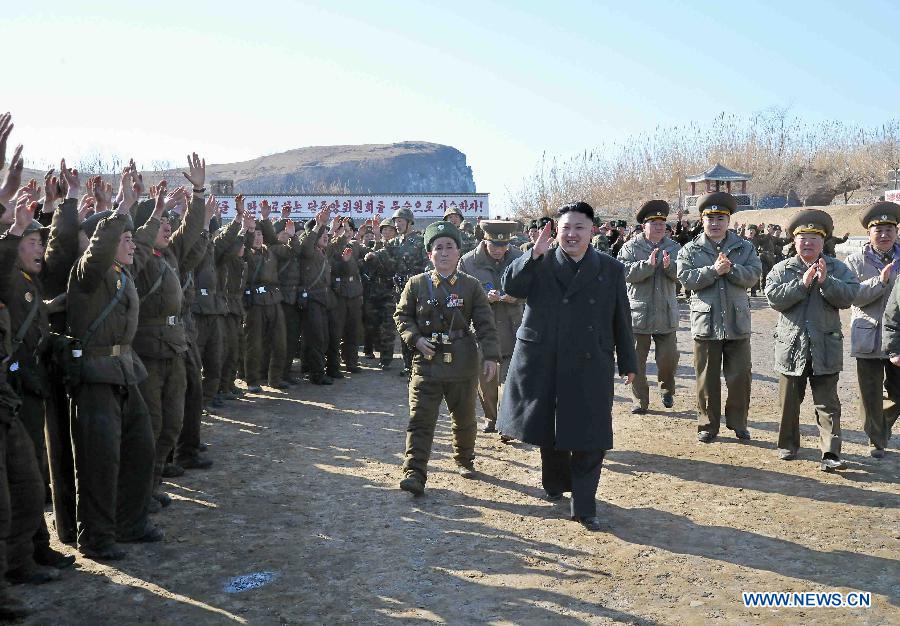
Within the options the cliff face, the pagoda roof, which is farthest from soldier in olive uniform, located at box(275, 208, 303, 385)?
the cliff face

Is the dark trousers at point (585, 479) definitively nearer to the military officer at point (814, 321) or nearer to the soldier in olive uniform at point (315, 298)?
the military officer at point (814, 321)

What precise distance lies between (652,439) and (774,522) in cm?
232

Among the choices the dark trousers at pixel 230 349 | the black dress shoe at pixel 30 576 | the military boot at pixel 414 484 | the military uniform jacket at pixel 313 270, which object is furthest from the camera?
the military uniform jacket at pixel 313 270

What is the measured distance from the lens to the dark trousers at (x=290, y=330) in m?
11.3

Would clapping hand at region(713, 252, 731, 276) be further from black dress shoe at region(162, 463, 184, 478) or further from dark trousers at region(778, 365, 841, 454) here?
black dress shoe at region(162, 463, 184, 478)

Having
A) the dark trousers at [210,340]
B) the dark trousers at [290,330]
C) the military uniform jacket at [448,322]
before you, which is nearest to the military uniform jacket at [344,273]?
the dark trousers at [290,330]

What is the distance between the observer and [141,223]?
632 centimetres

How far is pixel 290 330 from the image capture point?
37.7 ft

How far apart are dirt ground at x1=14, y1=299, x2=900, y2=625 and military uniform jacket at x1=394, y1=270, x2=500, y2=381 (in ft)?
3.17

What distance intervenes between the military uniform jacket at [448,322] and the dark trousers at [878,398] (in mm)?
3313

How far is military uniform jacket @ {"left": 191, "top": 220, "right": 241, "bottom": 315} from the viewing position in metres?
8.85

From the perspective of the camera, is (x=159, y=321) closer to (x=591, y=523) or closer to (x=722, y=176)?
(x=591, y=523)

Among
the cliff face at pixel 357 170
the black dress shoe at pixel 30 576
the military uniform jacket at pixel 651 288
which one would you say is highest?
the cliff face at pixel 357 170

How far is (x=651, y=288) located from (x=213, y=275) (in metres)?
4.73
